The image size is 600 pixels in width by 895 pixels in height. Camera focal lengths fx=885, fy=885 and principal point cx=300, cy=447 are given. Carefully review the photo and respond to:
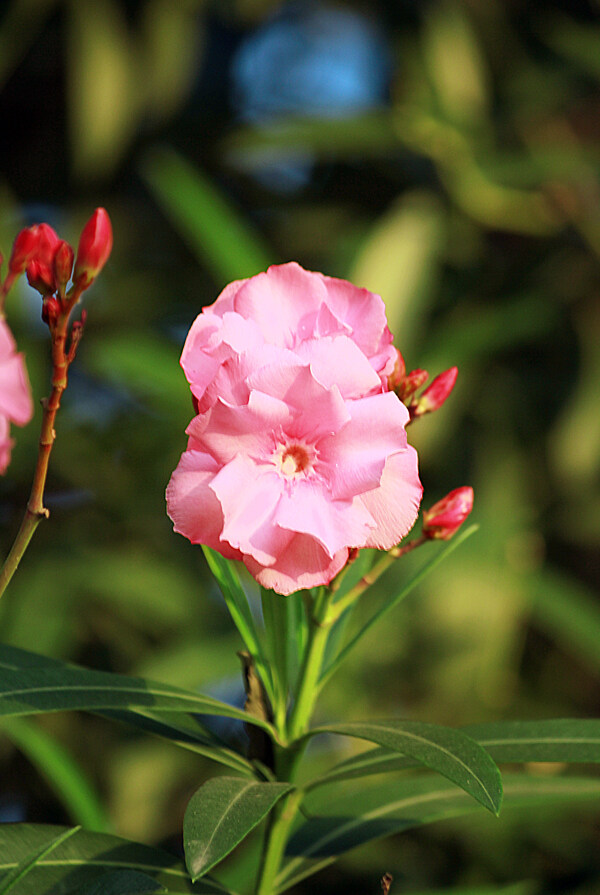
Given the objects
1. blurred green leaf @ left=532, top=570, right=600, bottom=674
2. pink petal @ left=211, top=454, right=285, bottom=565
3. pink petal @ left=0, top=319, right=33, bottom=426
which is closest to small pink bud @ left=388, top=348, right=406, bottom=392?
pink petal @ left=211, top=454, right=285, bottom=565

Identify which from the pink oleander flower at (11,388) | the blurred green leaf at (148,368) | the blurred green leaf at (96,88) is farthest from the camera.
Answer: the blurred green leaf at (96,88)

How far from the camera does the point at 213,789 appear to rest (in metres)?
0.47

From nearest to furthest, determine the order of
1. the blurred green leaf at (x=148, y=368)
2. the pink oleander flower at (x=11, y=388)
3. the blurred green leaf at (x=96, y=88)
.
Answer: the pink oleander flower at (x=11, y=388) < the blurred green leaf at (x=148, y=368) < the blurred green leaf at (x=96, y=88)

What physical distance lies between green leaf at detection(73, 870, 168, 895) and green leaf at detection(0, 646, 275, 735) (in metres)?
0.08

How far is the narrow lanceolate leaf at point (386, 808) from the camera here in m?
0.61

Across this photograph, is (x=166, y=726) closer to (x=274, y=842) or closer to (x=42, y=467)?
(x=274, y=842)

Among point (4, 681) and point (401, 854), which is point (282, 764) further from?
point (401, 854)

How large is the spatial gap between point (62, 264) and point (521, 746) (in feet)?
1.28

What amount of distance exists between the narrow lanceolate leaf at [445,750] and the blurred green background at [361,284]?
2.85 feet

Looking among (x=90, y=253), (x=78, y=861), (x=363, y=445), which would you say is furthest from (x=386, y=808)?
(x=90, y=253)

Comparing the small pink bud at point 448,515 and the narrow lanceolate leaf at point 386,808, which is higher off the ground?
the small pink bud at point 448,515

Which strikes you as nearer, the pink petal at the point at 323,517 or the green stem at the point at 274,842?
the pink petal at the point at 323,517

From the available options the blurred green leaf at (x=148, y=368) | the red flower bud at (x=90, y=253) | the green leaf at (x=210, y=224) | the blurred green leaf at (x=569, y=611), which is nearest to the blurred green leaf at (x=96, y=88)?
the green leaf at (x=210, y=224)

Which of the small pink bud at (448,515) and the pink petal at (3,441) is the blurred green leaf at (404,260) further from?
the pink petal at (3,441)
